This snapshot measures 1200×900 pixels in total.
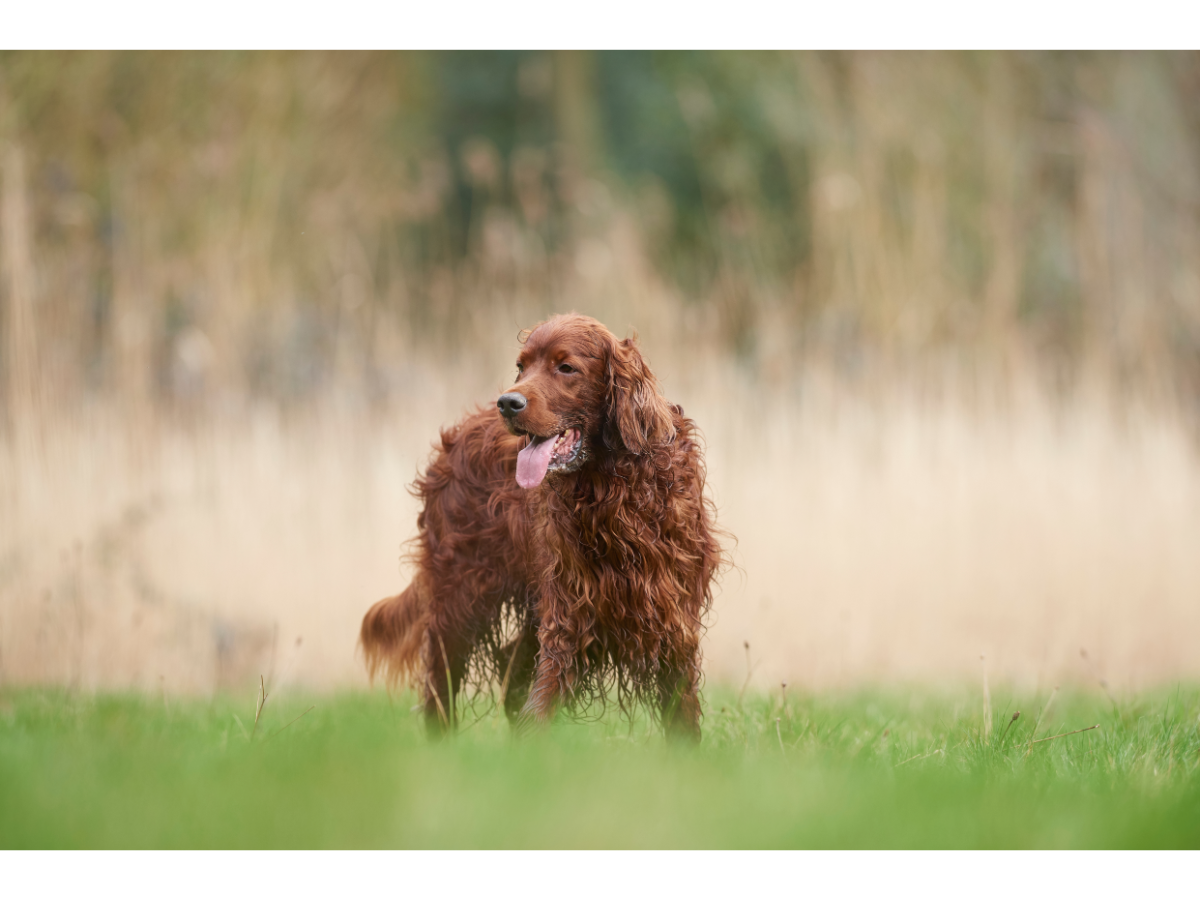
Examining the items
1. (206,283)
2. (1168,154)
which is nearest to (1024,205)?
(1168,154)

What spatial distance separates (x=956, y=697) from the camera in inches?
149

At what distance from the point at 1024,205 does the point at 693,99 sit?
2.32 meters

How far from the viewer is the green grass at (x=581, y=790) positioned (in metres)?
2.18

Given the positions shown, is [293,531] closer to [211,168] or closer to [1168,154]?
[211,168]

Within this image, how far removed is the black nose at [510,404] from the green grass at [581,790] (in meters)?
0.80

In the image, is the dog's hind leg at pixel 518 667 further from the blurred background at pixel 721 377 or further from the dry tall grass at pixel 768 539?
the dry tall grass at pixel 768 539

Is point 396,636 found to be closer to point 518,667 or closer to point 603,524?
point 518,667

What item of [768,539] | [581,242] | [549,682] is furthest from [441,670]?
[581,242]

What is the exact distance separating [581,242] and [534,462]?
4.31m

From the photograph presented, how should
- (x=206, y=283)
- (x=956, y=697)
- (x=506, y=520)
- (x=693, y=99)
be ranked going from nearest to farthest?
(x=506, y=520) → (x=956, y=697) → (x=206, y=283) → (x=693, y=99)

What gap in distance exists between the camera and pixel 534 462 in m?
2.51

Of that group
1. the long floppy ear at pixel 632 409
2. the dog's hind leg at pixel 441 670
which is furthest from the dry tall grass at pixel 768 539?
the long floppy ear at pixel 632 409

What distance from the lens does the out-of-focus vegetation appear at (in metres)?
5.27

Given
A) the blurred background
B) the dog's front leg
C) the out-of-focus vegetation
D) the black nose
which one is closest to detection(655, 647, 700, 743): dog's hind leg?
the dog's front leg
